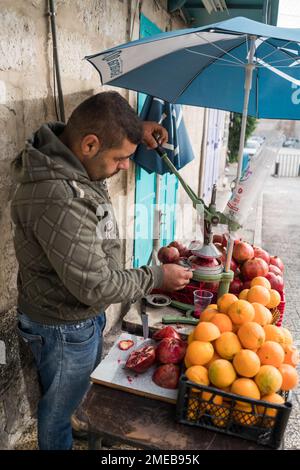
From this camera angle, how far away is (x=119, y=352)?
1897 millimetres

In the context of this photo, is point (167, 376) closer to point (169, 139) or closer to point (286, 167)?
point (169, 139)

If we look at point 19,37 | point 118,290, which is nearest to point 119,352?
point 118,290

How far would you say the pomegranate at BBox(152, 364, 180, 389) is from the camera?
5.45 feet

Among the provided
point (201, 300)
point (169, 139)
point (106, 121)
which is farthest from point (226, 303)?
point (169, 139)

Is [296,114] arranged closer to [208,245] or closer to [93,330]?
[208,245]

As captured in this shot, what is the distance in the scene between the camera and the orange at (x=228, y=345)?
5.13 ft

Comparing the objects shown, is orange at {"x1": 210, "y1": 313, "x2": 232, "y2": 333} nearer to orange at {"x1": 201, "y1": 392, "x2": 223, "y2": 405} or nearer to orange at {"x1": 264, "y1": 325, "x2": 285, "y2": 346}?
orange at {"x1": 264, "y1": 325, "x2": 285, "y2": 346}

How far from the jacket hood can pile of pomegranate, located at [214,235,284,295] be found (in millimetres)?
1248

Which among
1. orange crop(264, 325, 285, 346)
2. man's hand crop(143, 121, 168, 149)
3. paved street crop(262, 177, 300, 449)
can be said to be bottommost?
paved street crop(262, 177, 300, 449)

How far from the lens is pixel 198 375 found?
4.94 ft

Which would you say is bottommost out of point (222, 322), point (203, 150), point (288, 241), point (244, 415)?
point (288, 241)

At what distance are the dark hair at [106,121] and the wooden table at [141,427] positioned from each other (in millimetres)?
1073

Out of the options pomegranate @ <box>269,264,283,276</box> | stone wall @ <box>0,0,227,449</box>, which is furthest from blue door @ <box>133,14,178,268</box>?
pomegranate @ <box>269,264,283,276</box>

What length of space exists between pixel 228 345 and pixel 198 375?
0.17 metres
